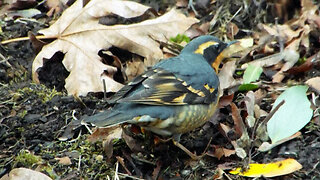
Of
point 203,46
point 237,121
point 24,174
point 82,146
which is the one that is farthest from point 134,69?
point 24,174

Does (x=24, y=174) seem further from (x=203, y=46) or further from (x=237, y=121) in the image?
(x=203, y=46)

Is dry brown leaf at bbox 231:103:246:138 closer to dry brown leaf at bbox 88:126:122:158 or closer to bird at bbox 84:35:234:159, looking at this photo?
bird at bbox 84:35:234:159

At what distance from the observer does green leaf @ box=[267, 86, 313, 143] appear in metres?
4.70

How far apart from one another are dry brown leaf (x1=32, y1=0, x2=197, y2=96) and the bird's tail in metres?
1.03

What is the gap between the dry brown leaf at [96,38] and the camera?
543 cm

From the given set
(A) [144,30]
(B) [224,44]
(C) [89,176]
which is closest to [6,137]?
(C) [89,176]

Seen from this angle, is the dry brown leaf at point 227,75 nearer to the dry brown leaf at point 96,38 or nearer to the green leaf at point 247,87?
the green leaf at point 247,87

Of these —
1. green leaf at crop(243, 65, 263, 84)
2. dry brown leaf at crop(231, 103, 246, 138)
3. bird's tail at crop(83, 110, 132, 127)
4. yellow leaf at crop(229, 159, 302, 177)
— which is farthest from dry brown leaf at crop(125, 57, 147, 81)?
yellow leaf at crop(229, 159, 302, 177)

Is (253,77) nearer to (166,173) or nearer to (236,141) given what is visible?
(236,141)

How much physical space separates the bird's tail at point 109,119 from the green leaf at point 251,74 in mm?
1799

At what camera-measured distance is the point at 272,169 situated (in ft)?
14.3

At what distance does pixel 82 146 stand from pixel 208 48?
1647mm

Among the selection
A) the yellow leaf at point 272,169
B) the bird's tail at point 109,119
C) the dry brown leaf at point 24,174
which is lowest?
the dry brown leaf at point 24,174

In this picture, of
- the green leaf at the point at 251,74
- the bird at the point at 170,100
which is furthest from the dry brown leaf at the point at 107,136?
the green leaf at the point at 251,74
